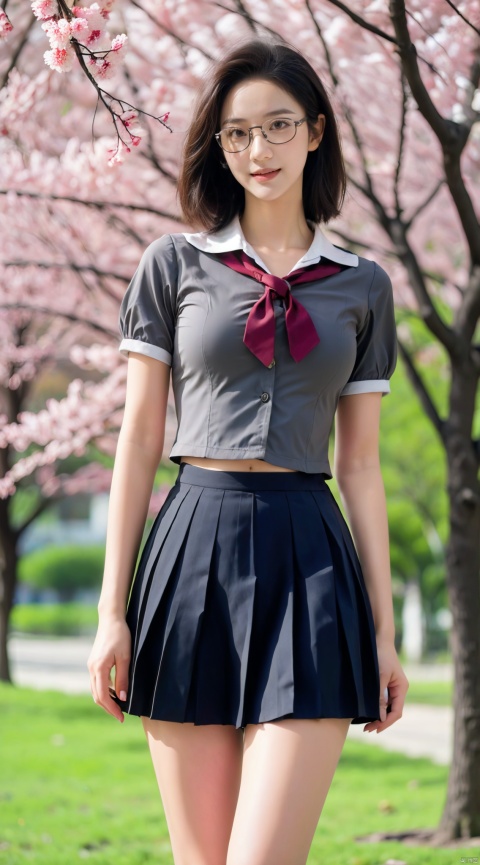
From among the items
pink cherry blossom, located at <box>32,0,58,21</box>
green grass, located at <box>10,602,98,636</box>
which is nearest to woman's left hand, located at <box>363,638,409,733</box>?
pink cherry blossom, located at <box>32,0,58,21</box>

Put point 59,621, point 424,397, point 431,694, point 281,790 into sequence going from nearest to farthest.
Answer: point 281,790
point 424,397
point 431,694
point 59,621

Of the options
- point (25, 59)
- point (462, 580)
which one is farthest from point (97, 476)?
point (462, 580)

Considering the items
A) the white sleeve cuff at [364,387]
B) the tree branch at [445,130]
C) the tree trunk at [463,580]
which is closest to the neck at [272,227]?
the white sleeve cuff at [364,387]

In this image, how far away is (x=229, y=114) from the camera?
2.27 meters

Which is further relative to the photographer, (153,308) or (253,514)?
(153,308)

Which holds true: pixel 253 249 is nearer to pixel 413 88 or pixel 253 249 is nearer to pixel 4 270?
pixel 413 88

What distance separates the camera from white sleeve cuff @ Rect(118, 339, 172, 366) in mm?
2174

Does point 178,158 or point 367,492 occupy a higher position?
point 178,158

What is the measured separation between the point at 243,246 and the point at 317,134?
327mm

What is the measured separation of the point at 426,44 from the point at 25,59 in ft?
7.93

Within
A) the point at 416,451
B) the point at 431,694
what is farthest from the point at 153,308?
the point at 416,451

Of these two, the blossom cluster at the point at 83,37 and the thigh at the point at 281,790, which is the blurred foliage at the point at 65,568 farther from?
the thigh at the point at 281,790

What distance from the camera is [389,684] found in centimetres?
219

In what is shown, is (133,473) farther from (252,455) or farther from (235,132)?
(235,132)
